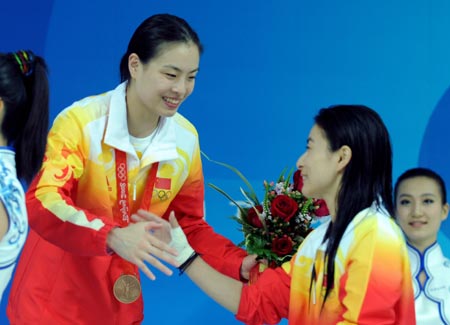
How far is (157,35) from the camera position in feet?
9.05

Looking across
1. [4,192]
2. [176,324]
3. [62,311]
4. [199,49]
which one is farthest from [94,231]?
[176,324]

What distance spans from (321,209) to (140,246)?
28.9 inches

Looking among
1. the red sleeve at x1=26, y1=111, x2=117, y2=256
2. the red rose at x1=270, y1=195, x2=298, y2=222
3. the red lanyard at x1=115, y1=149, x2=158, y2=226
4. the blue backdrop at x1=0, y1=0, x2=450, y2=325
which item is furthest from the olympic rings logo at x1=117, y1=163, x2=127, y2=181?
the blue backdrop at x1=0, y1=0, x2=450, y2=325

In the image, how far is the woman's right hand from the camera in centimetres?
247

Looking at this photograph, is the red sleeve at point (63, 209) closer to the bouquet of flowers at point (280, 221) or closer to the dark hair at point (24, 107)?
the dark hair at point (24, 107)

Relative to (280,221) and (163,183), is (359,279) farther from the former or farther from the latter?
(163,183)

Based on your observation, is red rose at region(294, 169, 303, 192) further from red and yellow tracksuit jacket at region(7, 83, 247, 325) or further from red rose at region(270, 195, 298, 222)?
red and yellow tracksuit jacket at region(7, 83, 247, 325)

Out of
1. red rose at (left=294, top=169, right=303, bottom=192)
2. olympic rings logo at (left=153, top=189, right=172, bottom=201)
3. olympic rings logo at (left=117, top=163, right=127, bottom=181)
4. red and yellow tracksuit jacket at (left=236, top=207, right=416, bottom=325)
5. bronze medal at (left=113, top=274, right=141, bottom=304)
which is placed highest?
red rose at (left=294, top=169, right=303, bottom=192)

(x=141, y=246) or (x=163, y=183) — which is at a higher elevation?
(x=163, y=183)

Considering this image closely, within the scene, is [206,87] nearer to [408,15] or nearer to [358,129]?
[408,15]

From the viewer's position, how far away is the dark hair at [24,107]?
2.16 metres

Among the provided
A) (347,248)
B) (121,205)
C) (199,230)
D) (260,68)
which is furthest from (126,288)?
(260,68)

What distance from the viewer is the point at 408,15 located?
467cm

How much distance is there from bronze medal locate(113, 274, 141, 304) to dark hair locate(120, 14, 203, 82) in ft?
2.36
